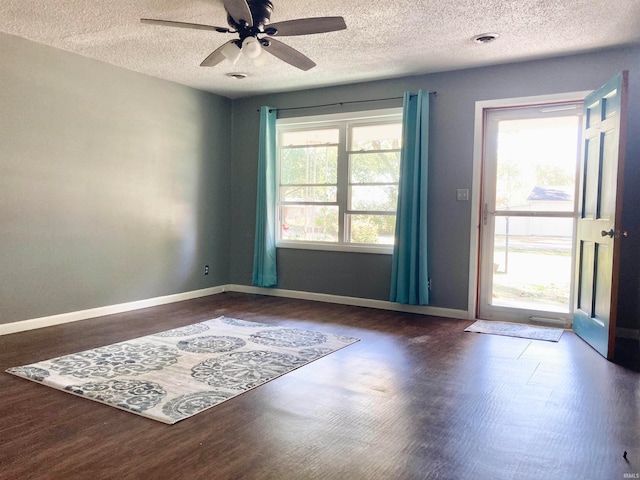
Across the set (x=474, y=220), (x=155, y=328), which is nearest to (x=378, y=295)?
(x=474, y=220)

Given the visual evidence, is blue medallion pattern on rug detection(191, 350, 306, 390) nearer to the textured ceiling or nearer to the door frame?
the door frame

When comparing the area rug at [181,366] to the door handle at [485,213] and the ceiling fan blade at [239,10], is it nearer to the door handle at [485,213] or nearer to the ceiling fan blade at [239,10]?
the door handle at [485,213]

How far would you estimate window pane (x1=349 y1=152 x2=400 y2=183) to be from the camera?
5.41 m

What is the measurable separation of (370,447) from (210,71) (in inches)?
166

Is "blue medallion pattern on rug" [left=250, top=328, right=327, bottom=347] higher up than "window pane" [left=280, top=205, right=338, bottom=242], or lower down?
lower down

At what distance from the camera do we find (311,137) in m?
5.97

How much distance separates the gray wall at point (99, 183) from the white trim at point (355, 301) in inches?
22.1

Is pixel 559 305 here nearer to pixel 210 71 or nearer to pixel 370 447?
pixel 370 447

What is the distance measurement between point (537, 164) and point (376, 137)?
1.74m

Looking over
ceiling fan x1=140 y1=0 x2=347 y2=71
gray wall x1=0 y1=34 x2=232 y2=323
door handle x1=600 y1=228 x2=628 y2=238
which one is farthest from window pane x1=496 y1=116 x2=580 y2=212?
gray wall x1=0 y1=34 x2=232 y2=323

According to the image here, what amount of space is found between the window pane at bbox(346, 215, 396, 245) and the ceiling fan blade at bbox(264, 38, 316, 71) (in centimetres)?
219

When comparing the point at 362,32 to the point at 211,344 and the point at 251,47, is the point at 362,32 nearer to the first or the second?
the point at 251,47

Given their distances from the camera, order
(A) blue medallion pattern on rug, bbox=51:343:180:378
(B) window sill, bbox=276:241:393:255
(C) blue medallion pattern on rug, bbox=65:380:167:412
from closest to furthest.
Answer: (C) blue medallion pattern on rug, bbox=65:380:167:412
(A) blue medallion pattern on rug, bbox=51:343:180:378
(B) window sill, bbox=276:241:393:255

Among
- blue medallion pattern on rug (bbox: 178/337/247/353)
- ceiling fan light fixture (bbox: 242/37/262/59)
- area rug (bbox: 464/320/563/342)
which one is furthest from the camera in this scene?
area rug (bbox: 464/320/563/342)
